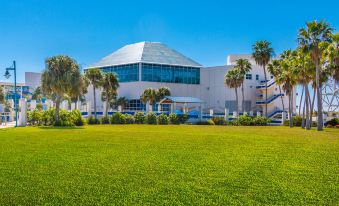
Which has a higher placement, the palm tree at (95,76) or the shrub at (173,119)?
the palm tree at (95,76)

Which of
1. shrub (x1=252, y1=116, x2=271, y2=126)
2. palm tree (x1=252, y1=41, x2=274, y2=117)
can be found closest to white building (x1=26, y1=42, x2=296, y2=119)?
palm tree (x1=252, y1=41, x2=274, y2=117)

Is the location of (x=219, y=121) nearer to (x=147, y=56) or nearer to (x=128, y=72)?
(x=128, y=72)

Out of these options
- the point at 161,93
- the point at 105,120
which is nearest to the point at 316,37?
the point at 105,120

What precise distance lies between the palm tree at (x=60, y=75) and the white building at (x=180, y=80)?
107 ft

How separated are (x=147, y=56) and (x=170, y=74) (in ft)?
18.1

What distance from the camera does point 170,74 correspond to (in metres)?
69.2

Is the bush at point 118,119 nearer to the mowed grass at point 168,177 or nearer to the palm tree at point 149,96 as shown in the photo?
the palm tree at point 149,96

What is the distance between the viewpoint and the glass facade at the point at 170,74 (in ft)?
218

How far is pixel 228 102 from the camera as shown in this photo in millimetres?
69062

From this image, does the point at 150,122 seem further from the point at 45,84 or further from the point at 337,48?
the point at 337,48

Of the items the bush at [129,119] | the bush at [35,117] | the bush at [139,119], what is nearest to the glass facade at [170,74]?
the bush at [139,119]

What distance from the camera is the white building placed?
6638 cm

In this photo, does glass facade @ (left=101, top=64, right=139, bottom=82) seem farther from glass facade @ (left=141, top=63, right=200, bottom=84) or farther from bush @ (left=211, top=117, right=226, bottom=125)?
bush @ (left=211, top=117, right=226, bottom=125)

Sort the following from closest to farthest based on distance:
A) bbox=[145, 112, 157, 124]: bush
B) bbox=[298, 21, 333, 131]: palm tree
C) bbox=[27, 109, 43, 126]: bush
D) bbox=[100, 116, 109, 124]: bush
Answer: bbox=[298, 21, 333, 131]: palm tree
bbox=[27, 109, 43, 126]: bush
bbox=[145, 112, 157, 124]: bush
bbox=[100, 116, 109, 124]: bush
